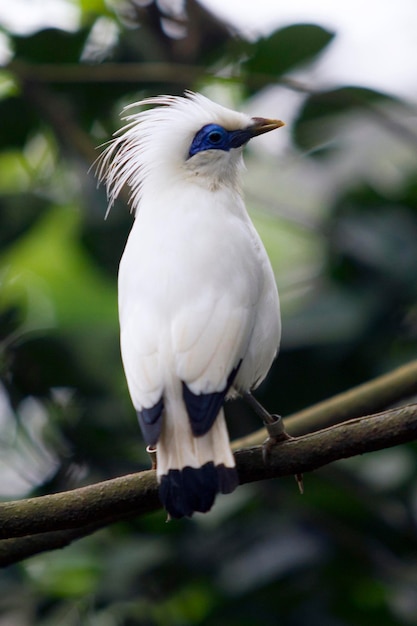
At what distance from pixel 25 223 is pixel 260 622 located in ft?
6.62

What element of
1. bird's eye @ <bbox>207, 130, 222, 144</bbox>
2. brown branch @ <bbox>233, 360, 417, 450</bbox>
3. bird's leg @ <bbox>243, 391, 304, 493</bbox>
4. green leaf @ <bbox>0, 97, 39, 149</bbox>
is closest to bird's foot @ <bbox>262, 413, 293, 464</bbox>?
bird's leg @ <bbox>243, 391, 304, 493</bbox>

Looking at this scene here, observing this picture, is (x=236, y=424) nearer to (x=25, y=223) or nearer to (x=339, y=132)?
(x=25, y=223)

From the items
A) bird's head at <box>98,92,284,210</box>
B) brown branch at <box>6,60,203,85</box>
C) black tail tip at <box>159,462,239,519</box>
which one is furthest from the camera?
brown branch at <box>6,60,203,85</box>

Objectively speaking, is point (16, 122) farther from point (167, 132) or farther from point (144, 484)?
point (144, 484)

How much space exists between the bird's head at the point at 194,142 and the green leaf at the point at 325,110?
4.34ft

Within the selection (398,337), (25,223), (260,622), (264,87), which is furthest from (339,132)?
(260,622)

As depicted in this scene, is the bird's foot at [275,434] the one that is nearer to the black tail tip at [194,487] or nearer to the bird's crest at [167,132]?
the black tail tip at [194,487]

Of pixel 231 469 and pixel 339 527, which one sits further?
pixel 339 527

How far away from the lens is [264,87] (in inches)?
191

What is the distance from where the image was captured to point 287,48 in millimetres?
4750

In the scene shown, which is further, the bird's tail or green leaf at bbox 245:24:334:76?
green leaf at bbox 245:24:334:76

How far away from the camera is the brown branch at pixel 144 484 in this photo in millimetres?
2480

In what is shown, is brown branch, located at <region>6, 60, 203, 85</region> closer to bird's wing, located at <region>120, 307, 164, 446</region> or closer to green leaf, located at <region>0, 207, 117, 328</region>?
green leaf, located at <region>0, 207, 117, 328</region>

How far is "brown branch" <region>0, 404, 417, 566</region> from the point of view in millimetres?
2480
